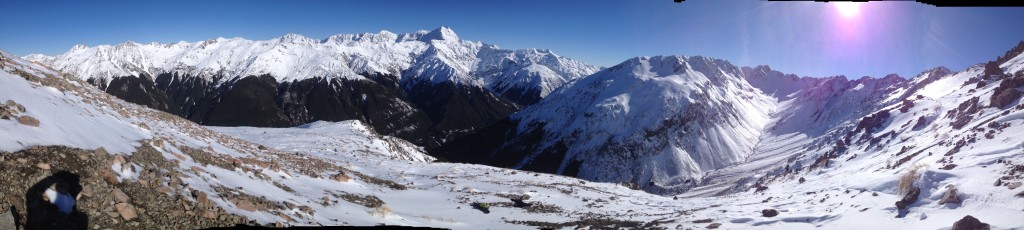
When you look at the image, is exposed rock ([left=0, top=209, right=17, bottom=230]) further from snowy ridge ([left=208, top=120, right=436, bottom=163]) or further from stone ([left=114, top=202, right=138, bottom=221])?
snowy ridge ([left=208, top=120, right=436, bottom=163])

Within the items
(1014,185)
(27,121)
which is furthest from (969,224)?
(27,121)

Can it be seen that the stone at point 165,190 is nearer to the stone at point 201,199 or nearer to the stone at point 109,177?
the stone at point 201,199

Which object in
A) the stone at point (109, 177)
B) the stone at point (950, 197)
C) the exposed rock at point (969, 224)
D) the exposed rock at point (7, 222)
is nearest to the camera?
the exposed rock at point (7, 222)

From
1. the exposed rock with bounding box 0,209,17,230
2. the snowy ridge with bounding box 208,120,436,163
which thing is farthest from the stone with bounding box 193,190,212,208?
the snowy ridge with bounding box 208,120,436,163

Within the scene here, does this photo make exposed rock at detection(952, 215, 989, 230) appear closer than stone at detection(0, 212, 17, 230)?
No

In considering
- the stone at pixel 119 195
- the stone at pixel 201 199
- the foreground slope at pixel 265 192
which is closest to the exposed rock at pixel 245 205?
the foreground slope at pixel 265 192

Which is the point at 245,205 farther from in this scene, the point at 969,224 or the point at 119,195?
the point at 969,224

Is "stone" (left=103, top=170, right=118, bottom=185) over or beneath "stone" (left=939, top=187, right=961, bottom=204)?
beneath
